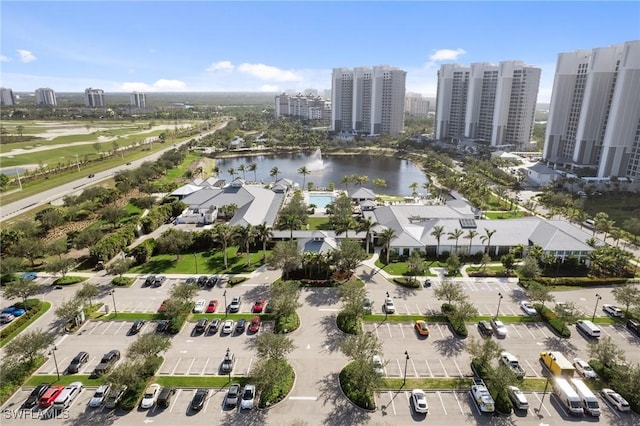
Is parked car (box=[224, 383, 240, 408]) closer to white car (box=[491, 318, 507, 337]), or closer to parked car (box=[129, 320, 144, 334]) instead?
parked car (box=[129, 320, 144, 334])

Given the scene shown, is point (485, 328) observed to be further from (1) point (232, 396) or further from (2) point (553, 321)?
(1) point (232, 396)

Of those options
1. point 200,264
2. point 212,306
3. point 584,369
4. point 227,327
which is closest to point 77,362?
point 227,327

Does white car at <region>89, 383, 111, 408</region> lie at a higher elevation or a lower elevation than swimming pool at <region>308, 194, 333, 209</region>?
lower

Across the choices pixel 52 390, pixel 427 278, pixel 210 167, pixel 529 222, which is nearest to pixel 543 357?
pixel 427 278

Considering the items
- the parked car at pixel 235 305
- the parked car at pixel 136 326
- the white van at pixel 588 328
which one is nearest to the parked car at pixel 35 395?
the parked car at pixel 136 326

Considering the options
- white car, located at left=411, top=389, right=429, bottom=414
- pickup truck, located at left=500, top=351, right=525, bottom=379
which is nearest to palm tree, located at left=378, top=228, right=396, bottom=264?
pickup truck, located at left=500, top=351, right=525, bottom=379

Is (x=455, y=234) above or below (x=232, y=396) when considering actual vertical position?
above

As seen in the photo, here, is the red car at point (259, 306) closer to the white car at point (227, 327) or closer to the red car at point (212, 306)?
the white car at point (227, 327)
